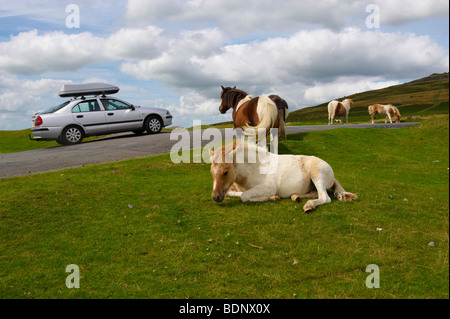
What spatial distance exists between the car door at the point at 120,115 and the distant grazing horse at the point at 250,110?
32.3 ft

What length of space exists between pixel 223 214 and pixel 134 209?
194 centimetres

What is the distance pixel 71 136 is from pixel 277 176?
16.6 m

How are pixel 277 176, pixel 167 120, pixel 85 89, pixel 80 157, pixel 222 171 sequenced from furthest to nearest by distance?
1. pixel 167 120
2. pixel 85 89
3. pixel 80 157
4. pixel 277 176
5. pixel 222 171

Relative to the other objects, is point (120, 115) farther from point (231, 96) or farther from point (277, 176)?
point (277, 176)

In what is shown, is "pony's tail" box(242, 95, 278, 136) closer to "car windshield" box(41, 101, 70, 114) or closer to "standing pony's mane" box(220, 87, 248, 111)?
"standing pony's mane" box(220, 87, 248, 111)

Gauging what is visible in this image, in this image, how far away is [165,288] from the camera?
4.10 meters

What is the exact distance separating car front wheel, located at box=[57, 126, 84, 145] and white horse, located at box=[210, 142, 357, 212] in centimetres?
1583

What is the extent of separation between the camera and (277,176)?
24.6 ft

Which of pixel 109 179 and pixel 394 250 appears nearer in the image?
pixel 394 250

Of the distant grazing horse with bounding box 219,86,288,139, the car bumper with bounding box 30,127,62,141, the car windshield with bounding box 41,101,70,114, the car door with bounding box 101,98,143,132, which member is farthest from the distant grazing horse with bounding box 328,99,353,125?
the car bumper with bounding box 30,127,62,141

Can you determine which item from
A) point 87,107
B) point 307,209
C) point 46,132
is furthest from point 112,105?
point 307,209

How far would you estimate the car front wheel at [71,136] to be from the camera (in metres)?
20.0
